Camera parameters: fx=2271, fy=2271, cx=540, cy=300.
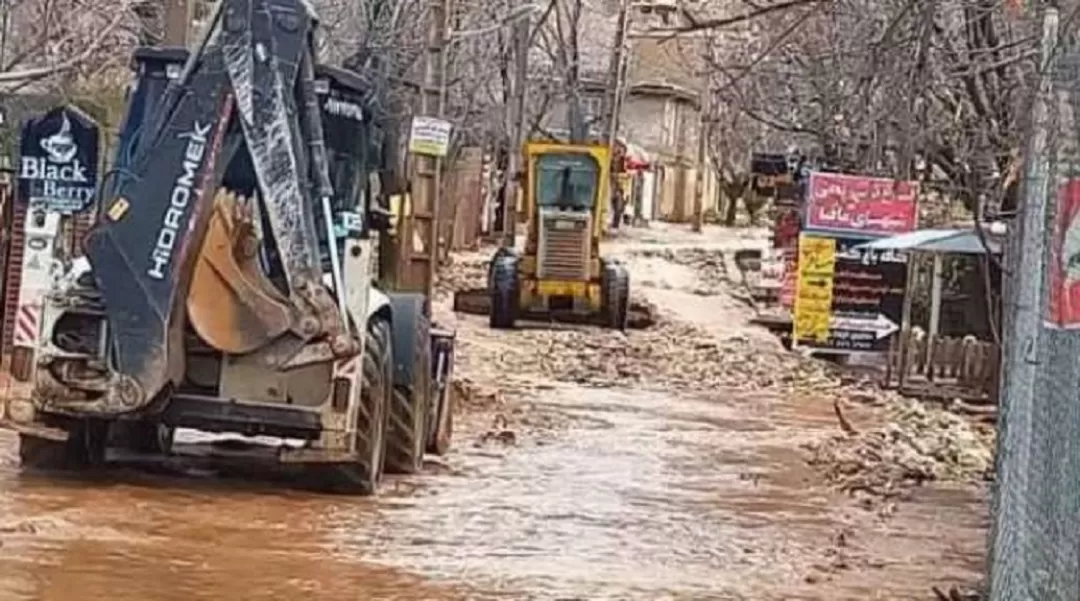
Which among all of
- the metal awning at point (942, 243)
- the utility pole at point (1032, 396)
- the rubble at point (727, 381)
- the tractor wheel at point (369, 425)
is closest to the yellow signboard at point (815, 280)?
the rubble at point (727, 381)

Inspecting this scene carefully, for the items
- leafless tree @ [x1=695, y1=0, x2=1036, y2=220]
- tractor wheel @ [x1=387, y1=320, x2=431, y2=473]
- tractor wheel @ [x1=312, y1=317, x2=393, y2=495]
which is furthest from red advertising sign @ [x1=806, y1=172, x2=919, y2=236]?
tractor wheel @ [x1=312, y1=317, x2=393, y2=495]

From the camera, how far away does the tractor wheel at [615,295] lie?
116 feet

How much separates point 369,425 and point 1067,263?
9.88 metres

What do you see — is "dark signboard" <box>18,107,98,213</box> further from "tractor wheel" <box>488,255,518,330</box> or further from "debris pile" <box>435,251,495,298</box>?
"debris pile" <box>435,251,495,298</box>

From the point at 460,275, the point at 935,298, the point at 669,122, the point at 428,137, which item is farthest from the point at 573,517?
the point at 669,122

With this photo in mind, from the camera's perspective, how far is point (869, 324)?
30625mm

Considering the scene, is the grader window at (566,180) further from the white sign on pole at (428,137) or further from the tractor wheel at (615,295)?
the white sign on pole at (428,137)

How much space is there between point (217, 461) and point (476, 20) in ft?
78.7

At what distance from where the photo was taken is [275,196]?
14227 mm

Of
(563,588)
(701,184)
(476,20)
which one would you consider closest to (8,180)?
(563,588)

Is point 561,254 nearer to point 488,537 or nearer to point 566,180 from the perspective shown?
point 566,180

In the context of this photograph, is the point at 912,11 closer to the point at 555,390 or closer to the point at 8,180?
the point at 8,180

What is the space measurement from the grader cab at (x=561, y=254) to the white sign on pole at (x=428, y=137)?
1306 cm

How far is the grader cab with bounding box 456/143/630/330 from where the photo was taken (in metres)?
35.0
